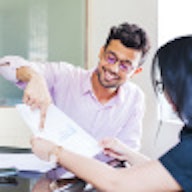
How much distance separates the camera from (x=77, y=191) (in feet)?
3.23

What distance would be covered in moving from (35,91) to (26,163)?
23 cm

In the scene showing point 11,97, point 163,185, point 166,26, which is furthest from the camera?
point 166,26

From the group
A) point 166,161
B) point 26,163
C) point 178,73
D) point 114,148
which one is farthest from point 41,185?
point 178,73

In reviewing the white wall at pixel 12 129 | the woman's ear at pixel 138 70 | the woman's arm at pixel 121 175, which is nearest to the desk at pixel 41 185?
the woman's arm at pixel 121 175

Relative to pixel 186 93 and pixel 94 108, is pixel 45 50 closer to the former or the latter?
pixel 94 108

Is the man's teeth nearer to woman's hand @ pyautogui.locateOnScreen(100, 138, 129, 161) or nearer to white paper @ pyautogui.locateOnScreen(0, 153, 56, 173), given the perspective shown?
woman's hand @ pyautogui.locateOnScreen(100, 138, 129, 161)

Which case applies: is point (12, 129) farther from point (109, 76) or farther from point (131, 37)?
point (131, 37)

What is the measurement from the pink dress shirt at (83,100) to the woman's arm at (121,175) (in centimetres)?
32

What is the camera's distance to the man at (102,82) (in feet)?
4.00

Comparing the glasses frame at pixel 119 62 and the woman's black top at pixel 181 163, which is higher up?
the glasses frame at pixel 119 62

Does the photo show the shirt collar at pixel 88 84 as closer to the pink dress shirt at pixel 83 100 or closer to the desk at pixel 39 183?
the pink dress shirt at pixel 83 100

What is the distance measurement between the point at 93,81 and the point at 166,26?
0.42 metres

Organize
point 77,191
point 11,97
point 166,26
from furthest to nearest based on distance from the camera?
point 166,26
point 11,97
point 77,191

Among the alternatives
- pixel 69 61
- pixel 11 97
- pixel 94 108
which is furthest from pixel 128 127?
pixel 11 97
